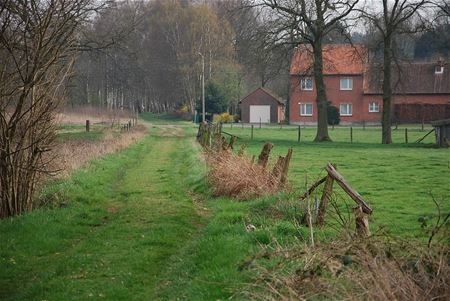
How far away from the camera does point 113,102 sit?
88188 mm

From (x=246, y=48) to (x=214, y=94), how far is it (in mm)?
37886

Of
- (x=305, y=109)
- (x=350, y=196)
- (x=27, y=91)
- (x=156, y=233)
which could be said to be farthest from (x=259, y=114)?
(x=350, y=196)

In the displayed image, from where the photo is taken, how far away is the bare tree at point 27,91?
Result: 1357 centimetres

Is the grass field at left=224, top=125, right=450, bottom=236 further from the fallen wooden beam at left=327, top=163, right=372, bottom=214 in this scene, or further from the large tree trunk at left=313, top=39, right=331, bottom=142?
the large tree trunk at left=313, top=39, right=331, bottom=142

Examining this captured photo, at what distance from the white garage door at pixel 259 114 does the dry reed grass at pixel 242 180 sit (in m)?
64.8

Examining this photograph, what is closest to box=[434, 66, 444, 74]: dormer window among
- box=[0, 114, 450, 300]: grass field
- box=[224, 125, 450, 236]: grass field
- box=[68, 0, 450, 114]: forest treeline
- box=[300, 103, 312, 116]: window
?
box=[68, 0, 450, 114]: forest treeline

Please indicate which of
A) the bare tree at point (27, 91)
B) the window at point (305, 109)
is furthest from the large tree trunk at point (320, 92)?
the window at point (305, 109)

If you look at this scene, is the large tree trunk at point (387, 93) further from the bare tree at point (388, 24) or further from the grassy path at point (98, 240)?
the grassy path at point (98, 240)

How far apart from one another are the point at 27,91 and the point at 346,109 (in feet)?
218

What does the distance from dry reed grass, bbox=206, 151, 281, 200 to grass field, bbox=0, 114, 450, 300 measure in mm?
430

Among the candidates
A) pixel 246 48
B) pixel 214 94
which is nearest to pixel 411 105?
pixel 214 94

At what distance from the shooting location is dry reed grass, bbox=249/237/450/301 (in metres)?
5.46

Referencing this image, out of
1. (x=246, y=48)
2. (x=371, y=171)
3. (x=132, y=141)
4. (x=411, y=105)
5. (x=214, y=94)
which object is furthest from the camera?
(x=214, y=94)

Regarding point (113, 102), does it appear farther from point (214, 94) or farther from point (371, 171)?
point (371, 171)
